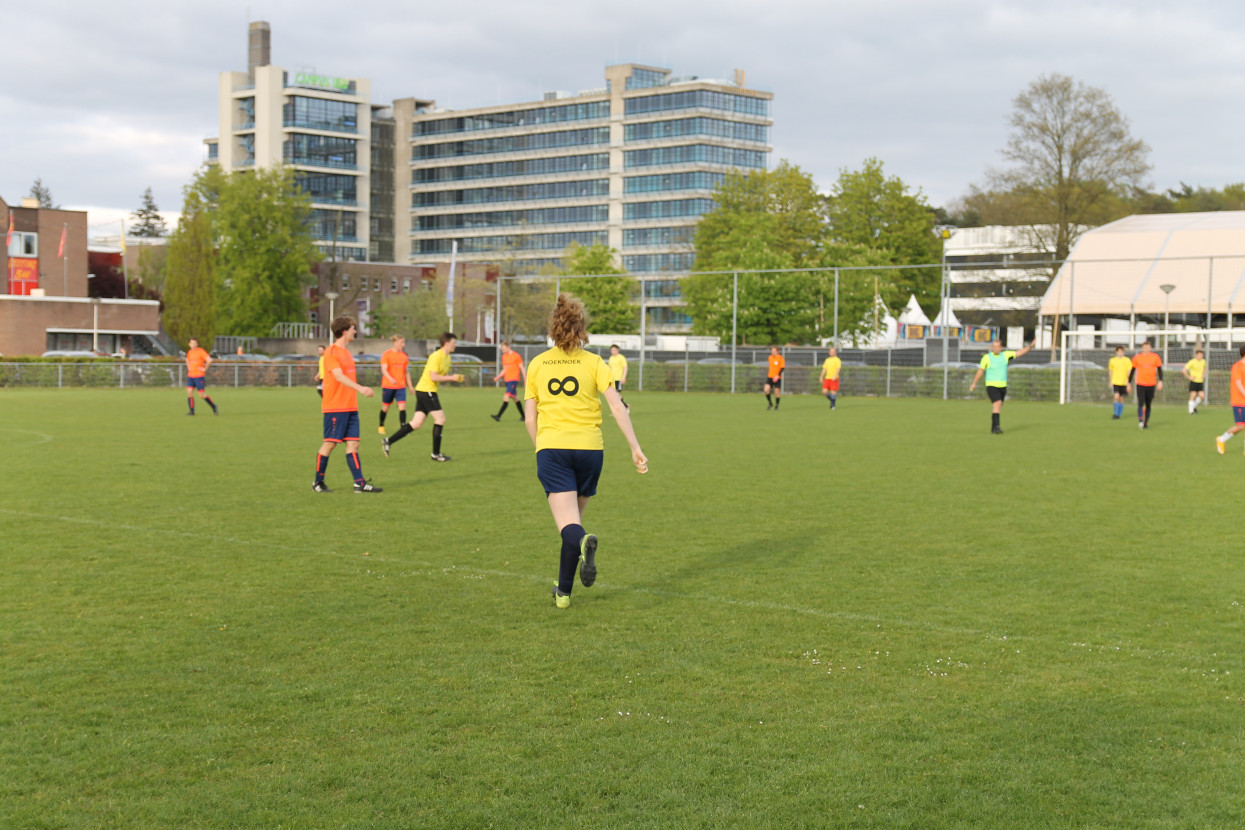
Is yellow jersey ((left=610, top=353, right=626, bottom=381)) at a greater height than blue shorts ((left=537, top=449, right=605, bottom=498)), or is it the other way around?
yellow jersey ((left=610, top=353, right=626, bottom=381))

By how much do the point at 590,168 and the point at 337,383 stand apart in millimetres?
107060

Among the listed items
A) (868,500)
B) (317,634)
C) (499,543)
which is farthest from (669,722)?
(868,500)

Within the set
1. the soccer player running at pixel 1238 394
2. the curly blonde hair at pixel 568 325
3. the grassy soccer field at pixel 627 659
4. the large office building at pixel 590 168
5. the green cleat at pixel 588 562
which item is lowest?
the grassy soccer field at pixel 627 659

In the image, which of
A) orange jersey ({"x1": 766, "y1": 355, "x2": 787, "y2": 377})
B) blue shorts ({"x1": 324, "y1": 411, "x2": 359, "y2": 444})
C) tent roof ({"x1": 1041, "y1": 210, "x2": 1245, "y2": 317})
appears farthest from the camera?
tent roof ({"x1": 1041, "y1": 210, "x2": 1245, "y2": 317})

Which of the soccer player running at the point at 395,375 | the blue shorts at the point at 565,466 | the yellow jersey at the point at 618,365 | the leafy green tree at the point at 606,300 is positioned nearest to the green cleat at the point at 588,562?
the blue shorts at the point at 565,466

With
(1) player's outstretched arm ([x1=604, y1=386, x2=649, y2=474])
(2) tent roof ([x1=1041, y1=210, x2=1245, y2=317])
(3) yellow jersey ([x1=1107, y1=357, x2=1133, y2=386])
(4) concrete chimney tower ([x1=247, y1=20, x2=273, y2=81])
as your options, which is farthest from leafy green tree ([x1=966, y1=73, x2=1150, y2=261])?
(4) concrete chimney tower ([x1=247, y1=20, x2=273, y2=81])

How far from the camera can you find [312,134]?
374ft

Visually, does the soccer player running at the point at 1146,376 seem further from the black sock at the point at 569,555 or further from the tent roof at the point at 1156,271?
the black sock at the point at 569,555

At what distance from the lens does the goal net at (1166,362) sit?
117 feet

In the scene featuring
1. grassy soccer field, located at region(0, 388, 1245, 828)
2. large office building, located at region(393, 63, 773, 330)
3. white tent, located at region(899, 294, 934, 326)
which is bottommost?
grassy soccer field, located at region(0, 388, 1245, 828)

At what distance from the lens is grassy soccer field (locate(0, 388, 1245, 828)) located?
4445 mm

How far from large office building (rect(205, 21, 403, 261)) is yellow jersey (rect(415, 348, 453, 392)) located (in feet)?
318

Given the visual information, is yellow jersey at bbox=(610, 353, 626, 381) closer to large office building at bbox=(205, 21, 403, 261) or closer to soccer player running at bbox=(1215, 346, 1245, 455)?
soccer player running at bbox=(1215, 346, 1245, 455)

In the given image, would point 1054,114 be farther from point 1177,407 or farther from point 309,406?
point 309,406
